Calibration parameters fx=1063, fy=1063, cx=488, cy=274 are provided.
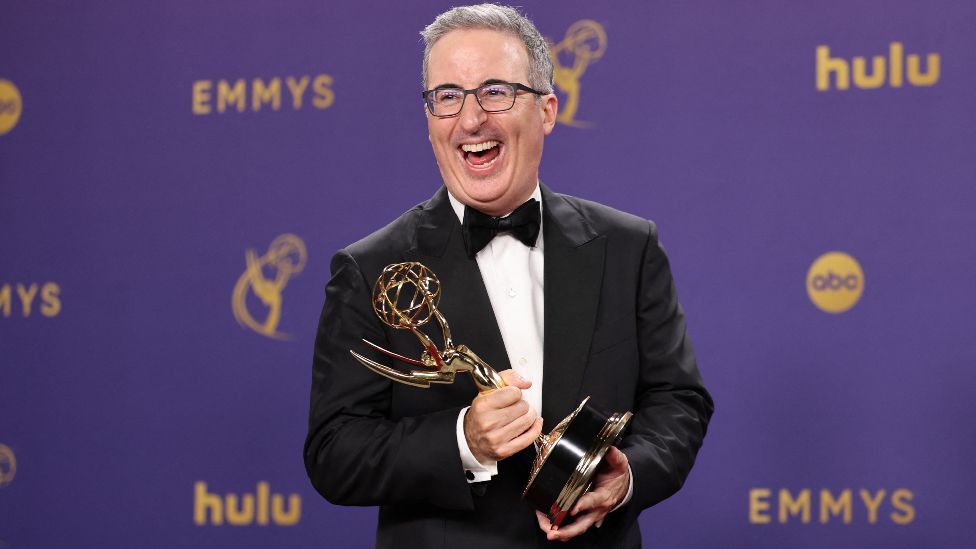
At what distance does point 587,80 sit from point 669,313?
1.36m

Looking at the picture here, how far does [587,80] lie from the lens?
298 cm

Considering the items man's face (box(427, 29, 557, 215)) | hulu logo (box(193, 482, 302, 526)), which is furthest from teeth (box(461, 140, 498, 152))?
hulu logo (box(193, 482, 302, 526))

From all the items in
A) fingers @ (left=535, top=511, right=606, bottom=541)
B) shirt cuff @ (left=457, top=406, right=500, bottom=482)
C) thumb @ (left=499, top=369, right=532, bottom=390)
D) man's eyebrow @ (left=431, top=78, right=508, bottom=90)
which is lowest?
fingers @ (left=535, top=511, right=606, bottom=541)

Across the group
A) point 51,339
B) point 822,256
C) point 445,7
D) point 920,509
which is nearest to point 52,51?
point 51,339

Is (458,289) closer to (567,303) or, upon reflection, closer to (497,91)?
(567,303)

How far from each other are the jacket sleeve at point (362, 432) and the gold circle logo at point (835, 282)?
151cm

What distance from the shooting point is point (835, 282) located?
2.80 meters

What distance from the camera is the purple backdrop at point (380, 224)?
109 inches

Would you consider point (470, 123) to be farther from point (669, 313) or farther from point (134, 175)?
point (134, 175)

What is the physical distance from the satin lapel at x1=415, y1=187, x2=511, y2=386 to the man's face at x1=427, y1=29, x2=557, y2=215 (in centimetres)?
6

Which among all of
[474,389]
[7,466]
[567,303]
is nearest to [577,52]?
[567,303]

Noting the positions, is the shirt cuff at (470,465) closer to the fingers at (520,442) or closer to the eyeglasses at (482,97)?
the fingers at (520,442)

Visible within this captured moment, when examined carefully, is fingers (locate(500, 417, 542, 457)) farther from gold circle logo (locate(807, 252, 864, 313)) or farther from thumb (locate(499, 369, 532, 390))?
gold circle logo (locate(807, 252, 864, 313))

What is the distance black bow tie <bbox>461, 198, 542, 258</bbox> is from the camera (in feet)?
5.64
